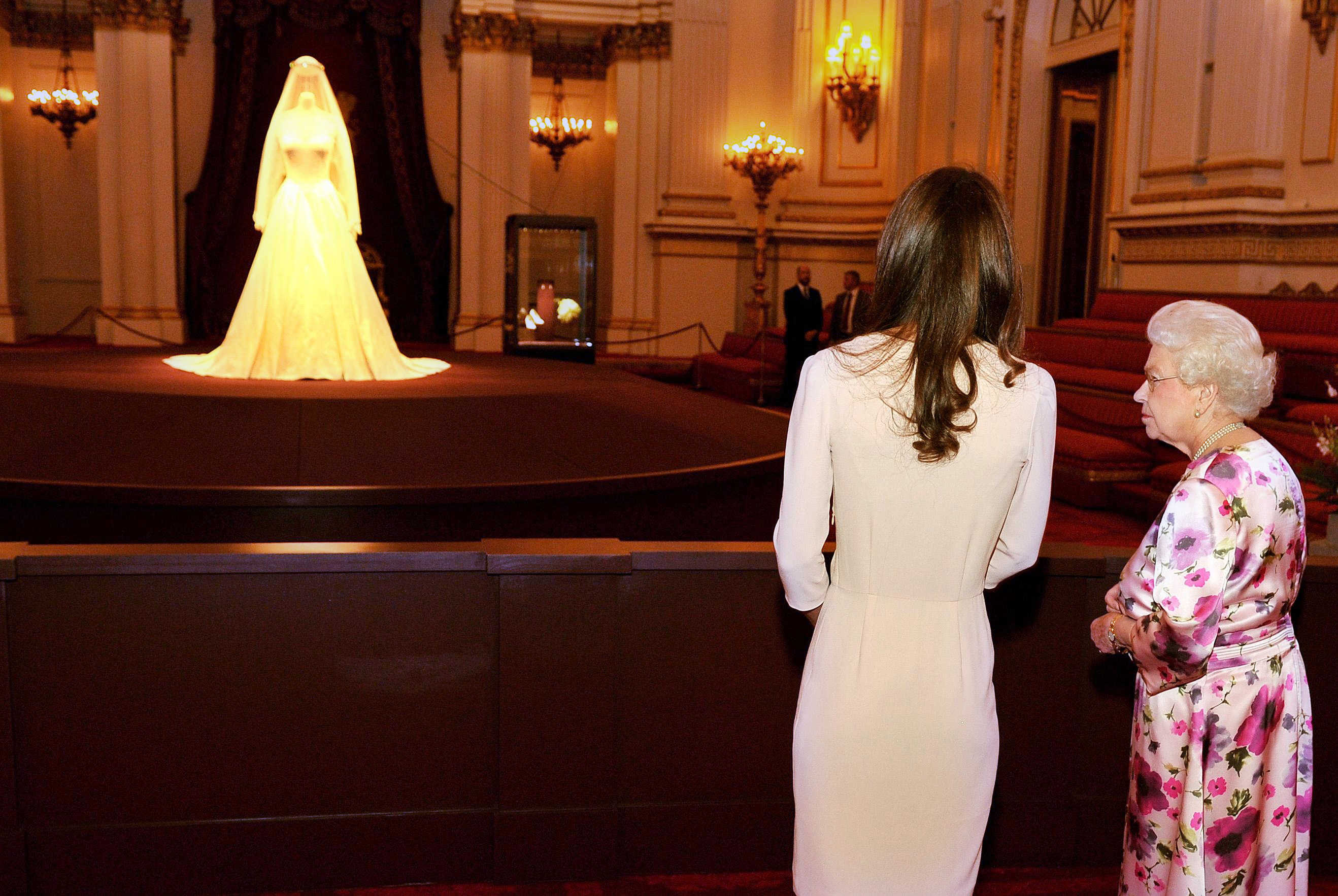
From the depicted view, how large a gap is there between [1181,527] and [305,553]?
1.97m

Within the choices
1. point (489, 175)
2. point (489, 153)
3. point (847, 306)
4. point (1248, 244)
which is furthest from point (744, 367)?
point (1248, 244)

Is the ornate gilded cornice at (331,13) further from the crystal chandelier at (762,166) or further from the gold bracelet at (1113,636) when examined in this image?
the gold bracelet at (1113,636)

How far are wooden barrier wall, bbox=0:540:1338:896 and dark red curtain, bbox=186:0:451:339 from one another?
47.3ft

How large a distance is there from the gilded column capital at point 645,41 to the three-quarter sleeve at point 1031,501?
1486 centimetres

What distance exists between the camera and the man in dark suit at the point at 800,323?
1343cm

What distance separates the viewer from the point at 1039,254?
13.3 meters

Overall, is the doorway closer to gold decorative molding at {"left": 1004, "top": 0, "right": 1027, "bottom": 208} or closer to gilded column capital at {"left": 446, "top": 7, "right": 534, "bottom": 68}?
gold decorative molding at {"left": 1004, "top": 0, "right": 1027, "bottom": 208}

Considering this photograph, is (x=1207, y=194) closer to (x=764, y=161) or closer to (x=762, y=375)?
(x=762, y=375)

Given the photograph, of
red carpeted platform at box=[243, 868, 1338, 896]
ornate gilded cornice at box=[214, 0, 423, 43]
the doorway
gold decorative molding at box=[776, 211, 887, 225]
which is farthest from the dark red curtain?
red carpeted platform at box=[243, 868, 1338, 896]

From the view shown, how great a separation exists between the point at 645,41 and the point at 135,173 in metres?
6.74

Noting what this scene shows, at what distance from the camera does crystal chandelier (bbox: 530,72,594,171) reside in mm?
17469

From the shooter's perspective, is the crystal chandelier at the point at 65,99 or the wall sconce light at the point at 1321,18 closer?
the wall sconce light at the point at 1321,18

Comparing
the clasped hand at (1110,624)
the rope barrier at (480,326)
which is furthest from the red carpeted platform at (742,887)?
the rope barrier at (480,326)

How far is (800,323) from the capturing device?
13555 millimetres
